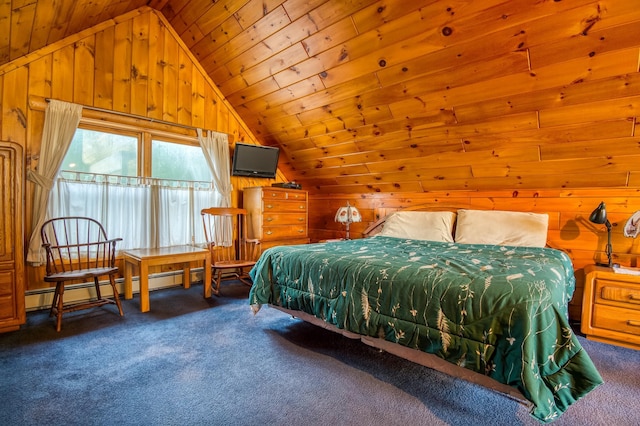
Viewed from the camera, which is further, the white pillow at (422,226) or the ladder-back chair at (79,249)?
the white pillow at (422,226)

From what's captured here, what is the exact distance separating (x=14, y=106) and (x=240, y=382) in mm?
3001

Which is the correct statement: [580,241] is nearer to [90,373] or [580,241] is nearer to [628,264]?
[628,264]

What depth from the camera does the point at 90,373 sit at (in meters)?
1.75

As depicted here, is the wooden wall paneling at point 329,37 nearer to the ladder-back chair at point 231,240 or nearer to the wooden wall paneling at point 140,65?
the wooden wall paneling at point 140,65

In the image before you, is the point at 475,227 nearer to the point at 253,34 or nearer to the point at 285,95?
the point at 285,95

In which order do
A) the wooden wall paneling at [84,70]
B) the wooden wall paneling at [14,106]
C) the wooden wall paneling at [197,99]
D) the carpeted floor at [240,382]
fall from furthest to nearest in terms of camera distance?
the wooden wall paneling at [197,99], the wooden wall paneling at [84,70], the wooden wall paneling at [14,106], the carpeted floor at [240,382]

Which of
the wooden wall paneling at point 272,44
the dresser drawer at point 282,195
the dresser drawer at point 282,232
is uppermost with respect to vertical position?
the wooden wall paneling at point 272,44

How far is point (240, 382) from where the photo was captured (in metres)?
1.68

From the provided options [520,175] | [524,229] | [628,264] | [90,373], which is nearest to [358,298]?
[90,373]

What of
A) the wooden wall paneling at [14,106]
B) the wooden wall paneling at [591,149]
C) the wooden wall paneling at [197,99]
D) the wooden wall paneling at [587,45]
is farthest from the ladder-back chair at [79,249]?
the wooden wall paneling at [591,149]

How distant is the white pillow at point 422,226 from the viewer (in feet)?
10.2

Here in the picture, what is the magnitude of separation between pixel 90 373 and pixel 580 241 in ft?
12.1

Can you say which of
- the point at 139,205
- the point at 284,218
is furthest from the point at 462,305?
the point at 139,205

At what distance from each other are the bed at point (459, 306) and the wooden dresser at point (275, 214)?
54.0 inches
